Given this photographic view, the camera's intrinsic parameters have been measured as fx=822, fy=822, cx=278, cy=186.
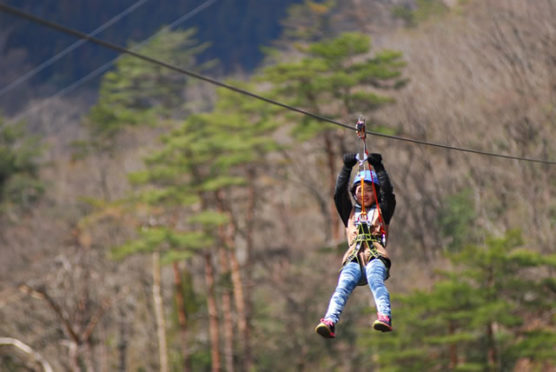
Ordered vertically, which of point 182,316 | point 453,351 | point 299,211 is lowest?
point 453,351

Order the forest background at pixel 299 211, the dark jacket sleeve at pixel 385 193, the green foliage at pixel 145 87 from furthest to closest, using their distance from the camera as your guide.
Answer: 1. the green foliage at pixel 145 87
2. the forest background at pixel 299 211
3. the dark jacket sleeve at pixel 385 193

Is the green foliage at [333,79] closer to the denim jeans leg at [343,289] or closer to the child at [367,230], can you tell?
the child at [367,230]

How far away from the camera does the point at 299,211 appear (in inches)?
1184

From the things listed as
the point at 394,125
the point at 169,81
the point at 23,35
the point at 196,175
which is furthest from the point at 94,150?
the point at 394,125

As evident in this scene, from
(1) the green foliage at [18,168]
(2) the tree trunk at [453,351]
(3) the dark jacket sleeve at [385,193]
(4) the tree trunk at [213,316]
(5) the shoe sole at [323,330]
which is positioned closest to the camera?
(5) the shoe sole at [323,330]

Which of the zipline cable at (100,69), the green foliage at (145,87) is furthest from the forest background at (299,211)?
the zipline cable at (100,69)

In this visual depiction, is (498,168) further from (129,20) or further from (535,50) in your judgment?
(129,20)

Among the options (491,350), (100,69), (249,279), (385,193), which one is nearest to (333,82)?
(249,279)

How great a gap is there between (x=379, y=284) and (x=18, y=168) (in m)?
28.1

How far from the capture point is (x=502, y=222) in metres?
24.6

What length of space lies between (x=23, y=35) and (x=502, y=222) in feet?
81.6

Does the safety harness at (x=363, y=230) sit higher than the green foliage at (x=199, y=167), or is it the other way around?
the green foliage at (x=199, y=167)

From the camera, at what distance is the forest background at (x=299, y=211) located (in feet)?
77.2

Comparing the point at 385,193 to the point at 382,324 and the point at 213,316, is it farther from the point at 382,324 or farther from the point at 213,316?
the point at 213,316
